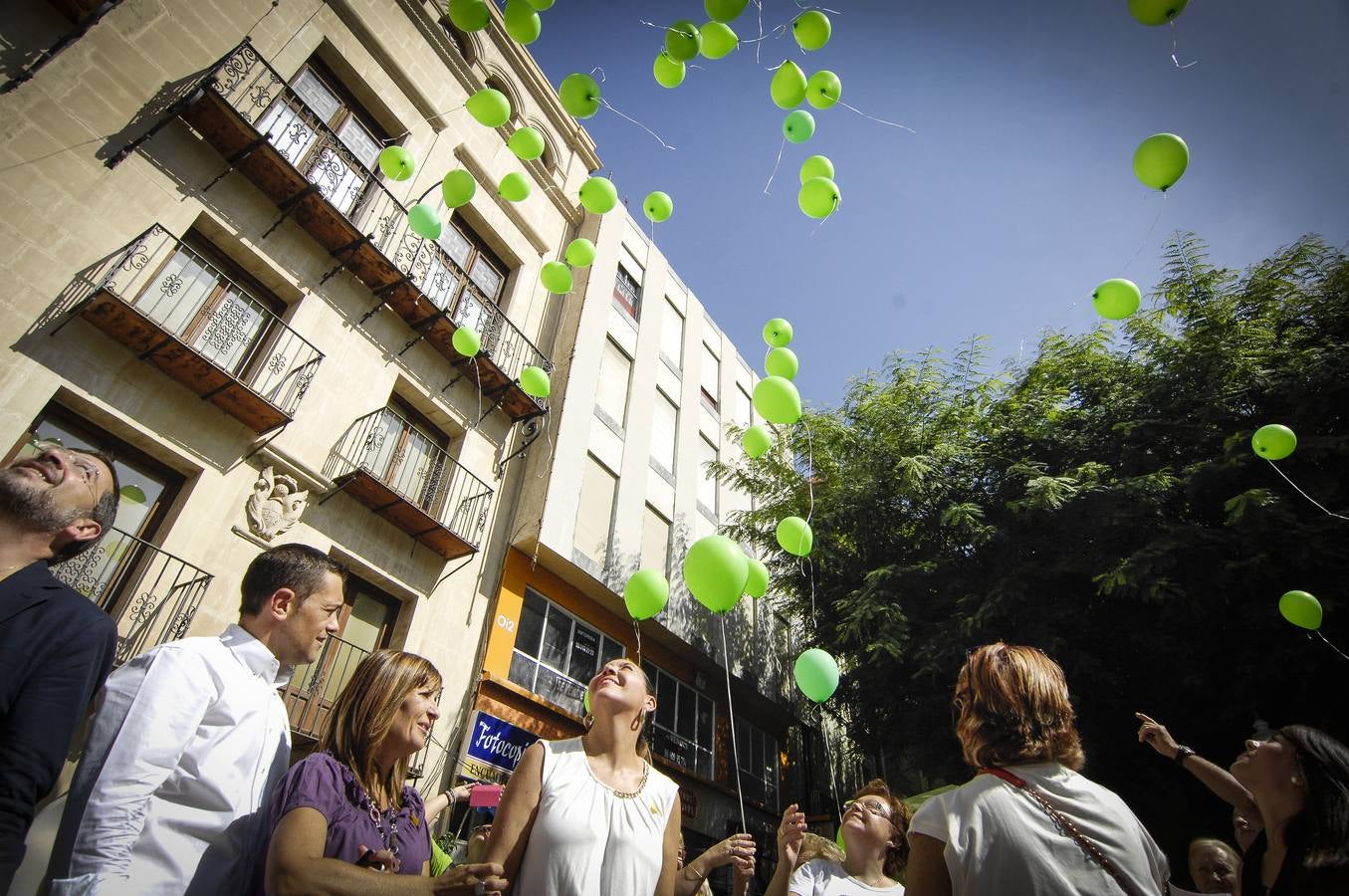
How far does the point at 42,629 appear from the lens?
1536 mm

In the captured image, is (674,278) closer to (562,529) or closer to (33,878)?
(562,529)

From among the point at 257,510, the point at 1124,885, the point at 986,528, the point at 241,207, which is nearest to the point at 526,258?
the point at 241,207

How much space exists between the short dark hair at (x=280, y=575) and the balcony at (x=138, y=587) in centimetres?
492

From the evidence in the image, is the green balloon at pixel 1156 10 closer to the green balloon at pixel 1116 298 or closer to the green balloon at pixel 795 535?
the green balloon at pixel 1116 298

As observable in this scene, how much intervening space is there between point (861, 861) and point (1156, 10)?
5900 mm

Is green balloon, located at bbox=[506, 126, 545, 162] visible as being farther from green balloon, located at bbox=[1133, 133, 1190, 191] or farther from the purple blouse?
the purple blouse

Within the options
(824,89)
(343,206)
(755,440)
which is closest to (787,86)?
(824,89)

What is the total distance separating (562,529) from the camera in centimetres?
1057

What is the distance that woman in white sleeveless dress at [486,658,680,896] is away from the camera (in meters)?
2.00

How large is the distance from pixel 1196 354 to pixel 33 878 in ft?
40.5

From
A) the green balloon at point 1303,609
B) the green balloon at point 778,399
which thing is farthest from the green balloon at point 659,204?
the green balloon at point 1303,609

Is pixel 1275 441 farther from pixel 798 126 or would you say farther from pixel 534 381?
pixel 534 381

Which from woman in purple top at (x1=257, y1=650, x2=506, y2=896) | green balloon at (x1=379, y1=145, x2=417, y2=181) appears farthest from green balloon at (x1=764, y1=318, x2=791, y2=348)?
woman in purple top at (x1=257, y1=650, x2=506, y2=896)

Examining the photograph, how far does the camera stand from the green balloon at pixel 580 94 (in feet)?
20.0
